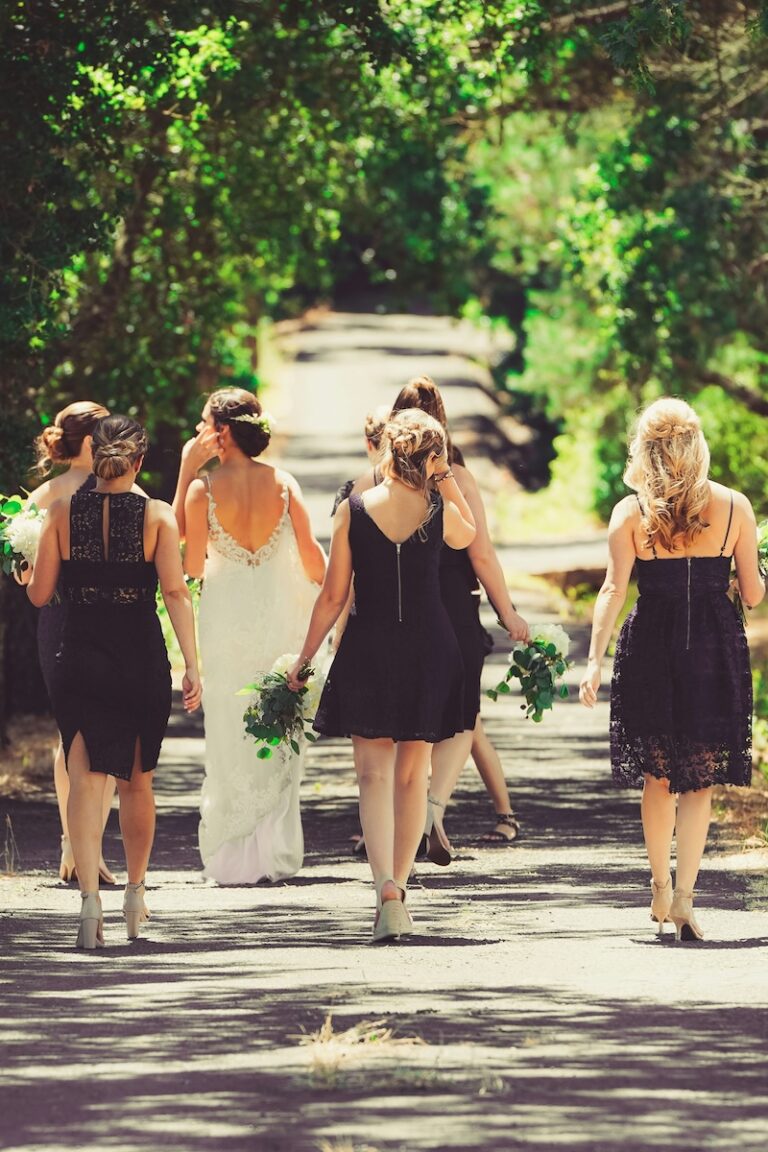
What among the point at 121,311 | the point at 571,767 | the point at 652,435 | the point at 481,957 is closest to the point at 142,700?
the point at 481,957

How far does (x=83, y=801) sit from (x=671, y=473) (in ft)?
8.37

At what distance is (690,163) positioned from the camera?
1950 cm

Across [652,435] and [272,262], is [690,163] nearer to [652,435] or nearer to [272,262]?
[272,262]

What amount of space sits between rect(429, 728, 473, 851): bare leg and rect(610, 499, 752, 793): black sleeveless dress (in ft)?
6.74

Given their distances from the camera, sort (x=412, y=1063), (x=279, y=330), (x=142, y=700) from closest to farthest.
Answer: (x=412, y=1063)
(x=142, y=700)
(x=279, y=330)

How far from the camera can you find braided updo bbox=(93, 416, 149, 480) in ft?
27.4

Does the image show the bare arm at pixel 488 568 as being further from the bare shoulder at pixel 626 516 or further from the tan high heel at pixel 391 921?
the tan high heel at pixel 391 921

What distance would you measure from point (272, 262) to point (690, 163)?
5.26 metres

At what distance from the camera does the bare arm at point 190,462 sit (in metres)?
→ 9.99

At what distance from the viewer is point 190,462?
10.2 m

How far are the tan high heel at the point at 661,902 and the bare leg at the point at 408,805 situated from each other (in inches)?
36.5

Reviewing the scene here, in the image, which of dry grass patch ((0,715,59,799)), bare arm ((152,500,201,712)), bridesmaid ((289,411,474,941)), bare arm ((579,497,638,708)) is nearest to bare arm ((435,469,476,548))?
bridesmaid ((289,411,474,941))

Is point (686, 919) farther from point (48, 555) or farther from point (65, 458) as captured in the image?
point (65, 458)

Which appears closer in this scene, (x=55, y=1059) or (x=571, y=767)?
(x=55, y=1059)
